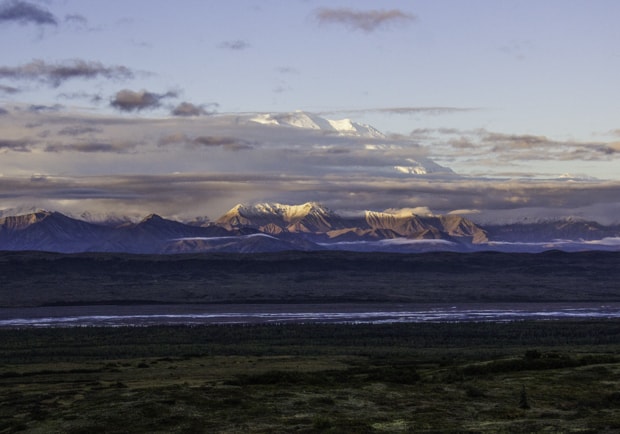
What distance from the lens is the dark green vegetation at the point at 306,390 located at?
55125 millimetres

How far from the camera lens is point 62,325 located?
572 ft

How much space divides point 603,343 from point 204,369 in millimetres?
64993

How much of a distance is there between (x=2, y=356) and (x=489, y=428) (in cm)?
7736

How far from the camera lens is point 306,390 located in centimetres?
6812

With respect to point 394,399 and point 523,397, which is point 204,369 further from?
point 523,397

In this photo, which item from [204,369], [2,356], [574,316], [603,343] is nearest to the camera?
[204,369]

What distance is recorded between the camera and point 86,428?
5459 cm

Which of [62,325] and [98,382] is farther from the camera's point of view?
[62,325]

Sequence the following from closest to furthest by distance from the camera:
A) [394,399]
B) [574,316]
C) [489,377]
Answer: [394,399]
[489,377]
[574,316]

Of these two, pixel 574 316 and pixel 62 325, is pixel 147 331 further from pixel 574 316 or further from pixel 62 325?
pixel 574 316

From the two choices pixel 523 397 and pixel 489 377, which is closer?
pixel 523 397

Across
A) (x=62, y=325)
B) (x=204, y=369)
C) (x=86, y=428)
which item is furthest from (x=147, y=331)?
(x=86, y=428)

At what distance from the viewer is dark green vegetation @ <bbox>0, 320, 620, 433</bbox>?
5512 centimetres

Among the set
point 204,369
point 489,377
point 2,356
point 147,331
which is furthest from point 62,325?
point 489,377
